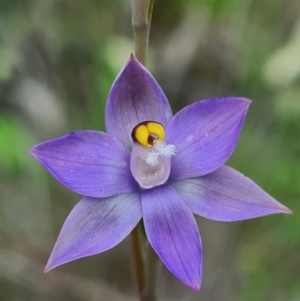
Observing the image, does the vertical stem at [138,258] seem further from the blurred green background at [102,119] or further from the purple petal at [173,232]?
the blurred green background at [102,119]

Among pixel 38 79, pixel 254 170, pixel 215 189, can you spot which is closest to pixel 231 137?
pixel 215 189

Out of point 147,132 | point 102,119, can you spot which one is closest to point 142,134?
point 147,132

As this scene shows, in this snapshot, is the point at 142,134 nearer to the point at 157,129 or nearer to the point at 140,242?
the point at 157,129

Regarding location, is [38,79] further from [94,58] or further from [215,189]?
[215,189]

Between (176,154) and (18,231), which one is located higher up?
(176,154)

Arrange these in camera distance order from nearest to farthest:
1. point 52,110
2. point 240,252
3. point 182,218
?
point 182,218
point 52,110
point 240,252

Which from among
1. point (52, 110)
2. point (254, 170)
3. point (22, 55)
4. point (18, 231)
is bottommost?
point (18, 231)

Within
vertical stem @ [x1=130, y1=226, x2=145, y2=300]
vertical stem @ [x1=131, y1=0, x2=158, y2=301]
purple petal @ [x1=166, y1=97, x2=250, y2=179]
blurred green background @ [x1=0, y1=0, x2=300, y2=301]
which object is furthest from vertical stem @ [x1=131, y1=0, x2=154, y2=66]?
blurred green background @ [x1=0, y1=0, x2=300, y2=301]
